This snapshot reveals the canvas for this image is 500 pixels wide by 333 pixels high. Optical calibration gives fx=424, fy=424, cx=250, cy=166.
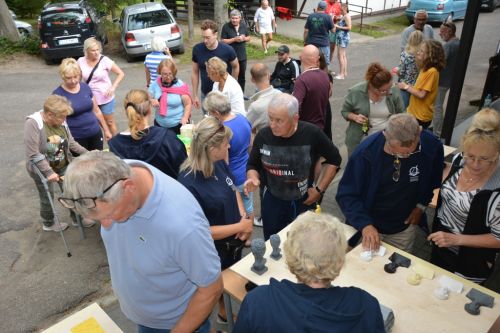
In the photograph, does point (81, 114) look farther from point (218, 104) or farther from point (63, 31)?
point (63, 31)

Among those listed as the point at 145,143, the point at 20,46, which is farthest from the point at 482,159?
the point at 20,46

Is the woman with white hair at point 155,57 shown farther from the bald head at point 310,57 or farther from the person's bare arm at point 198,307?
the person's bare arm at point 198,307

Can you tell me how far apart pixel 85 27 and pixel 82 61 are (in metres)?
6.85

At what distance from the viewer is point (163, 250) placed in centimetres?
198

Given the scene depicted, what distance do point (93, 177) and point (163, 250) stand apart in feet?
1.56

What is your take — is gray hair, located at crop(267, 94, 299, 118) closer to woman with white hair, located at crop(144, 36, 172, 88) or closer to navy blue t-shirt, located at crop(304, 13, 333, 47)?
woman with white hair, located at crop(144, 36, 172, 88)

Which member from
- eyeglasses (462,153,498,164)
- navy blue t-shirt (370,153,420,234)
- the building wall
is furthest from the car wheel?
eyeglasses (462,153,498,164)

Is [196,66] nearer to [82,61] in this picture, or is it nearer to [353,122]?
[82,61]

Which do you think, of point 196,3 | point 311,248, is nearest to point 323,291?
point 311,248

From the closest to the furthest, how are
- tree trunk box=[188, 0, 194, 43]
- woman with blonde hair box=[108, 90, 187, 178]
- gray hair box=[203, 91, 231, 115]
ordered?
woman with blonde hair box=[108, 90, 187, 178] < gray hair box=[203, 91, 231, 115] < tree trunk box=[188, 0, 194, 43]

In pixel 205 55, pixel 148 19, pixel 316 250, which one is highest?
pixel 316 250

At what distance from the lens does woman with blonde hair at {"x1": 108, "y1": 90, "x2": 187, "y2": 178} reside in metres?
3.58

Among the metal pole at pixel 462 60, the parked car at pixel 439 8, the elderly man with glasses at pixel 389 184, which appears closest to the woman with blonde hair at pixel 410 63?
the metal pole at pixel 462 60

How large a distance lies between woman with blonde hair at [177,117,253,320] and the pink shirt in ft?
11.8
